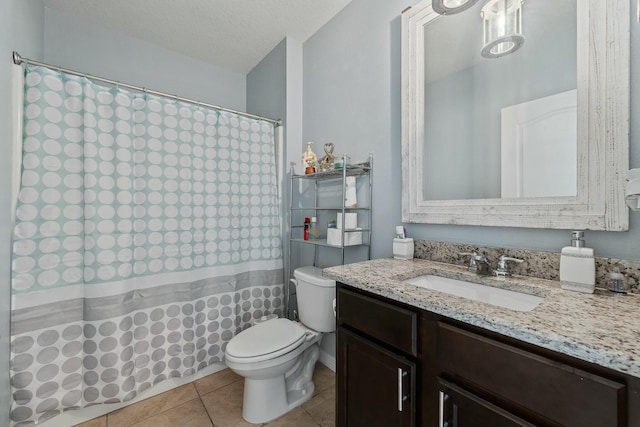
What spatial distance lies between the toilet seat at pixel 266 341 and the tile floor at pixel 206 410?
1.30 feet

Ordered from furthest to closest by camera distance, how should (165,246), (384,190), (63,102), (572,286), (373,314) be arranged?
(165,246) → (384,190) → (63,102) → (373,314) → (572,286)

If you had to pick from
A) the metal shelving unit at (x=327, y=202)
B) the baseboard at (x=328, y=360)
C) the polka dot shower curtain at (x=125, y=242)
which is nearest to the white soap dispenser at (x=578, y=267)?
the metal shelving unit at (x=327, y=202)

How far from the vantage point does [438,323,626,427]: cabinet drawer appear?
19.3 inches

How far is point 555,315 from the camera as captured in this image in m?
0.63

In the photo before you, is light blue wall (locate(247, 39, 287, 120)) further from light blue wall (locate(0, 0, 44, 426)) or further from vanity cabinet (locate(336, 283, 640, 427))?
Result: vanity cabinet (locate(336, 283, 640, 427))

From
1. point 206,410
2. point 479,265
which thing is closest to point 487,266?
point 479,265

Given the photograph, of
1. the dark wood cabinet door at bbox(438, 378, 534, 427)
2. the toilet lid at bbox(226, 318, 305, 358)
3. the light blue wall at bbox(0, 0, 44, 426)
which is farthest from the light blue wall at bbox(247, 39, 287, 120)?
the dark wood cabinet door at bbox(438, 378, 534, 427)

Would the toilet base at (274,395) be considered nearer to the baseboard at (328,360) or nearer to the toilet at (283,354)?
the toilet at (283,354)

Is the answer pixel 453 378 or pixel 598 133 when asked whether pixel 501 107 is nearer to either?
pixel 598 133

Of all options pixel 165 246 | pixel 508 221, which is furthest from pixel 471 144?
pixel 165 246

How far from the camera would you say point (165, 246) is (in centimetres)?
166

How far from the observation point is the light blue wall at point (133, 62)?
6.23ft

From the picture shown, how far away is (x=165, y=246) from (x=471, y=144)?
1.80 m

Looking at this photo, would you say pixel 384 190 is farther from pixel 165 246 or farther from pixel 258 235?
pixel 165 246
